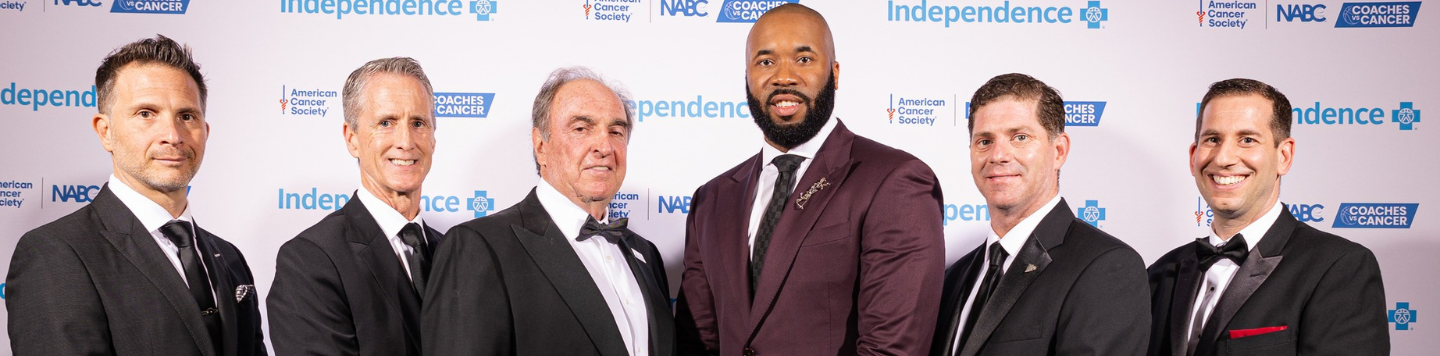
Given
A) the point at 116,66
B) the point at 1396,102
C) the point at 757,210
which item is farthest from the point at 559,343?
the point at 1396,102

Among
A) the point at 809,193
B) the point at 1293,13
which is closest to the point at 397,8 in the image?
the point at 809,193

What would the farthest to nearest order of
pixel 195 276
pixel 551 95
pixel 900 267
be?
pixel 551 95
pixel 195 276
pixel 900 267

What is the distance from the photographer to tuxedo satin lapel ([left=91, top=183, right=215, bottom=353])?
3.01m

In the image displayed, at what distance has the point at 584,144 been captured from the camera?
124 inches

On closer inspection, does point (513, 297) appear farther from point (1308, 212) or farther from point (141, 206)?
point (1308, 212)

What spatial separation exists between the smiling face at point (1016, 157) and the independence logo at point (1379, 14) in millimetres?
2268

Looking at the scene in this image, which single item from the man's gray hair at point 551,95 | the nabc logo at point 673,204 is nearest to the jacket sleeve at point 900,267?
the man's gray hair at point 551,95

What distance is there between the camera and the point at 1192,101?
4.56 m

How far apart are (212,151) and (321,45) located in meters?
0.72

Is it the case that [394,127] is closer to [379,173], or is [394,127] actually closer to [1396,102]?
[379,173]

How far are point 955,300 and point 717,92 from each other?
5.56 feet

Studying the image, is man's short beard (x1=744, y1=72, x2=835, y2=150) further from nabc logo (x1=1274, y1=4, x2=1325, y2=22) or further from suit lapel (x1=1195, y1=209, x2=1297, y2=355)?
nabc logo (x1=1274, y1=4, x2=1325, y2=22)

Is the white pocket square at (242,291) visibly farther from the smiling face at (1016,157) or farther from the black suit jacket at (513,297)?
the smiling face at (1016,157)

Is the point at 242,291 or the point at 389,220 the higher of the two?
the point at 389,220
